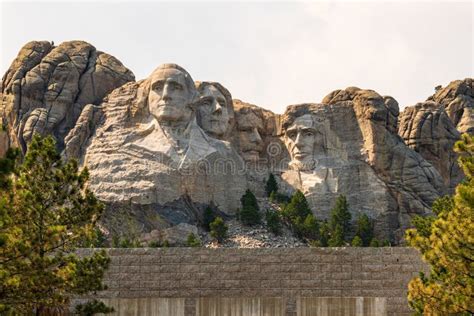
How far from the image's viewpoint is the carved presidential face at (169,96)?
3666 centimetres

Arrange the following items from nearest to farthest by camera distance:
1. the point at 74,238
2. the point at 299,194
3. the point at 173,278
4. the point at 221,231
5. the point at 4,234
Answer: the point at 4,234 < the point at 74,238 < the point at 173,278 < the point at 221,231 < the point at 299,194

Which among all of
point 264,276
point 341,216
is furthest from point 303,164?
point 264,276

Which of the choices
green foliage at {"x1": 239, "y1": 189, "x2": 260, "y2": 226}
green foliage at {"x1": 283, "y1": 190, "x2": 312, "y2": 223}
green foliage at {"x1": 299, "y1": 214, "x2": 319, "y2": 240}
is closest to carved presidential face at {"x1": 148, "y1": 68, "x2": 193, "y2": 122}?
green foliage at {"x1": 239, "y1": 189, "x2": 260, "y2": 226}

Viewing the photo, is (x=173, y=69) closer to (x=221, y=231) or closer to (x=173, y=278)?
(x=221, y=231)

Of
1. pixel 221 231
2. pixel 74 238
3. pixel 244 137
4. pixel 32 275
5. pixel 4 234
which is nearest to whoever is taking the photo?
Result: pixel 4 234

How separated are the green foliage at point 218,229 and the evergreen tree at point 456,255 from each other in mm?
18481

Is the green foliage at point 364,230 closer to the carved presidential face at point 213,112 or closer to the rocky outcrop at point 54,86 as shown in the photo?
the carved presidential face at point 213,112

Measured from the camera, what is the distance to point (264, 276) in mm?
18359

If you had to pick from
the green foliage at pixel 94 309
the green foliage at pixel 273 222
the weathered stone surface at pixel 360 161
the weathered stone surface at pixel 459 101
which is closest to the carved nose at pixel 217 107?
the weathered stone surface at pixel 360 161

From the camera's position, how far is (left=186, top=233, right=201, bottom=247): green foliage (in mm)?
32344

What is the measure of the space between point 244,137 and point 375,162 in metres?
5.23

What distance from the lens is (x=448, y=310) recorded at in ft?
50.1

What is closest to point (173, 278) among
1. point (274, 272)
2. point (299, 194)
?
point (274, 272)

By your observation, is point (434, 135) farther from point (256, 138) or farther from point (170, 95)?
point (170, 95)
